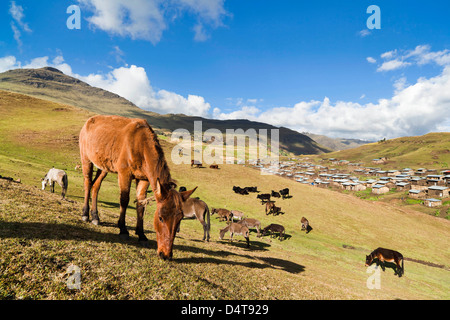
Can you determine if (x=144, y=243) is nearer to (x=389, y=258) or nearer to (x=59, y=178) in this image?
(x=59, y=178)

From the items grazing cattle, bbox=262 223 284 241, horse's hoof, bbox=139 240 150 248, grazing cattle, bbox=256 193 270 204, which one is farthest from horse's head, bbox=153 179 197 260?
grazing cattle, bbox=256 193 270 204

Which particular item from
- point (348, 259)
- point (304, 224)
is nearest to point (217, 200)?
point (304, 224)

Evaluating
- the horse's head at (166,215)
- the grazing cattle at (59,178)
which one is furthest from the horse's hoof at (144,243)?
the grazing cattle at (59,178)

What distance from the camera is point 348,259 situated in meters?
21.9

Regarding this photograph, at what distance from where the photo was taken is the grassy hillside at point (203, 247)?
4891mm

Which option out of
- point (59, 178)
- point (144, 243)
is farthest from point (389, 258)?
point (59, 178)

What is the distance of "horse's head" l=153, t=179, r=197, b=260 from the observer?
6.17m

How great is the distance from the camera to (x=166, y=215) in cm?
618

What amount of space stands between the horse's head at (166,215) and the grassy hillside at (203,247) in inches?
31.0

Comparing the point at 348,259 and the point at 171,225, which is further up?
the point at 171,225

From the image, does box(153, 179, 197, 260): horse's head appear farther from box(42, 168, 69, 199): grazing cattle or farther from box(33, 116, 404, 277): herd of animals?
box(42, 168, 69, 199): grazing cattle
